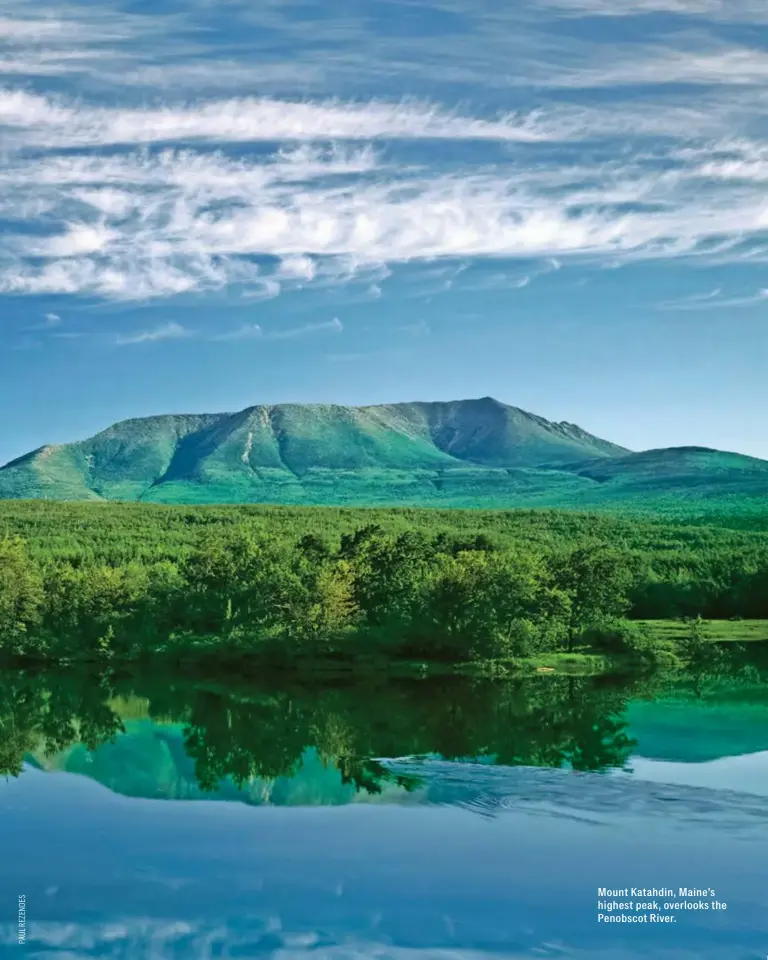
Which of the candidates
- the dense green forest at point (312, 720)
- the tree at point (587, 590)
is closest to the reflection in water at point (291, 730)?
the dense green forest at point (312, 720)

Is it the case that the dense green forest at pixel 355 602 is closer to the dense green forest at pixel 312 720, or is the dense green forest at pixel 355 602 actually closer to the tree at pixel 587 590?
the tree at pixel 587 590

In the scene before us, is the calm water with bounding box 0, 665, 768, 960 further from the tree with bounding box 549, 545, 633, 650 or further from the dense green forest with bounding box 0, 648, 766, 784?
the tree with bounding box 549, 545, 633, 650

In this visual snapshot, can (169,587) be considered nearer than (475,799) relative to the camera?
No

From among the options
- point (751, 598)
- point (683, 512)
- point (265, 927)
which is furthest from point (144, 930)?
point (683, 512)

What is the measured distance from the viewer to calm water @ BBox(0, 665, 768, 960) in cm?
1791

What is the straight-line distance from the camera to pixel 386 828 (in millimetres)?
23938

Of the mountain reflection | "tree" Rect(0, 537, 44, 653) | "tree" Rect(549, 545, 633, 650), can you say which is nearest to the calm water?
the mountain reflection

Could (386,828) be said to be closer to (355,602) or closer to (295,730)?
(295,730)

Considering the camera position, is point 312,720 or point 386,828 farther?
point 312,720

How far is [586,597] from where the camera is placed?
5322 centimetres

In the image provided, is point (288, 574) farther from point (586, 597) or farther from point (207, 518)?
point (207, 518)

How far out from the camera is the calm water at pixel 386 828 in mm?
17906

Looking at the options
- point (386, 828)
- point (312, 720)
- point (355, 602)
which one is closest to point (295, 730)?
point (312, 720)

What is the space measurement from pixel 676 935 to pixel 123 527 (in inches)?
3601
